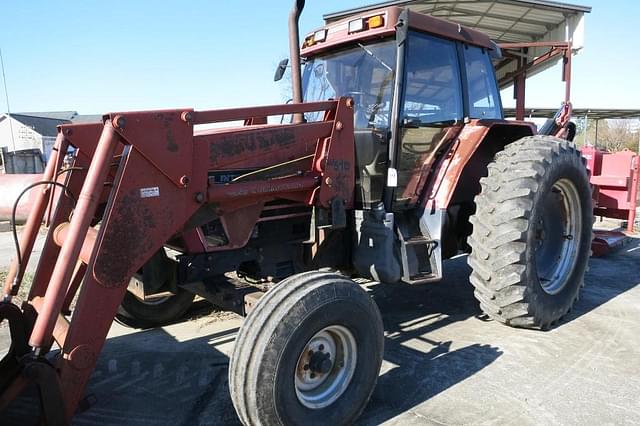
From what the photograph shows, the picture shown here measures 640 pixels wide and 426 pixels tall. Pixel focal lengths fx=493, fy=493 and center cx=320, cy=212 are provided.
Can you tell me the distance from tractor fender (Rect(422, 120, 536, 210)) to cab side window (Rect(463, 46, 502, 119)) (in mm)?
193

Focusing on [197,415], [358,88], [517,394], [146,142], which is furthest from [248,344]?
[358,88]

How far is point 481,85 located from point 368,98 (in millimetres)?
1265

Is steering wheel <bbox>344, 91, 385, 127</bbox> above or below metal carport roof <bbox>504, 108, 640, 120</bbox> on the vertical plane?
below

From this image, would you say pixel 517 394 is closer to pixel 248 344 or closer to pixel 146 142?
pixel 248 344

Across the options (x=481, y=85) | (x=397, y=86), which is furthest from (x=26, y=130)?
(x=397, y=86)

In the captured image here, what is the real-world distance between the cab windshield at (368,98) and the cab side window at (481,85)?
929 mm

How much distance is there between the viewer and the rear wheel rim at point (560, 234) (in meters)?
4.34

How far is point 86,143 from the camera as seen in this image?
278cm

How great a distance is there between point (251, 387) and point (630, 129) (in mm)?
46636

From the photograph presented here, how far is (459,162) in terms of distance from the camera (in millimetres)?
3844

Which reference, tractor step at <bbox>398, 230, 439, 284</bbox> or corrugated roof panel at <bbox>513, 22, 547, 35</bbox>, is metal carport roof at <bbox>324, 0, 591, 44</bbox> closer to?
corrugated roof panel at <bbox>513, 22, 547, 35</bbox>

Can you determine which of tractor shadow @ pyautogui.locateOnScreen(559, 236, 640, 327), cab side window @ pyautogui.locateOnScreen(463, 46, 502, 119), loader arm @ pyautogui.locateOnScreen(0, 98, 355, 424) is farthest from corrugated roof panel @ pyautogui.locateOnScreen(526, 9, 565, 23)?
loader arm @ pyautogui.locateOnScreen(0, 98, 355, 424)

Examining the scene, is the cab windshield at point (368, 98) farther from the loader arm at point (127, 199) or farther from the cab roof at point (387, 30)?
the loader arm at point (127, 199)

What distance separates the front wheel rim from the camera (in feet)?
8.48
